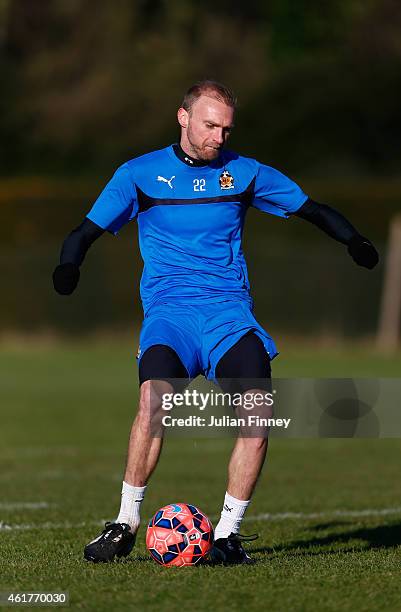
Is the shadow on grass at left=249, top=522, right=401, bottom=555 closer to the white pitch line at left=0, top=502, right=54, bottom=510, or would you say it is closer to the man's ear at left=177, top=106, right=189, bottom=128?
the white pitch line at left=0, top=502, right=54, bottom=510

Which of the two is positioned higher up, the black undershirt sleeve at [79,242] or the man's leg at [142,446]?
the black undershirt sleeve at [79,242]

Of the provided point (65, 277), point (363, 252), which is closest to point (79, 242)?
point (65, 277)

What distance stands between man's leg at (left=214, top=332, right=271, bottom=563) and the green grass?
0.88 ft

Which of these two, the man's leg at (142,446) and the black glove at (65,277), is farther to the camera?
the black glove at (65,277)

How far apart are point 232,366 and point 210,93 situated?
1.38m

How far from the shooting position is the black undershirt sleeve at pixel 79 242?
24.0 feet

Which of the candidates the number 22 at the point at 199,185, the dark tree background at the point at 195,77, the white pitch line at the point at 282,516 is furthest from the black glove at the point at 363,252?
the dark tree background at the point at 195,77

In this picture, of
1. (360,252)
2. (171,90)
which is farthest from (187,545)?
(171,90)

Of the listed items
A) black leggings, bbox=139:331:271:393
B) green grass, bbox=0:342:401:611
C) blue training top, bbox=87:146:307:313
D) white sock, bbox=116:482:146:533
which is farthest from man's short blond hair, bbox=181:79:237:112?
green grass, bbox=0:342:401:611

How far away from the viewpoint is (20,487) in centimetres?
1166

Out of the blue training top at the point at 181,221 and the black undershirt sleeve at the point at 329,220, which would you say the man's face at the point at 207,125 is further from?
the black undershirt sleeve at the point at 329,220

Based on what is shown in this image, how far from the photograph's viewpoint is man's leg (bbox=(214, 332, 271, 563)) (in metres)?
7.17

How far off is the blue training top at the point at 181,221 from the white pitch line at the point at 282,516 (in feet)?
7.05

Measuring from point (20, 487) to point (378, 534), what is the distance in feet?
12.8
